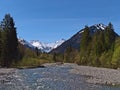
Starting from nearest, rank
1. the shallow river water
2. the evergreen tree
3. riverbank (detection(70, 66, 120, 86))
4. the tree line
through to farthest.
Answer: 1. the shallow river water
2. riverbank (detection(70, 66, 120, 86))
3. the evergreen tree
4. the tree line

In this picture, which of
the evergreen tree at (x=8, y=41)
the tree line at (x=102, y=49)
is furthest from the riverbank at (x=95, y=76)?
the tree line at (x=102, y=49)

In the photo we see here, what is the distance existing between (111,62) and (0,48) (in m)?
39.9

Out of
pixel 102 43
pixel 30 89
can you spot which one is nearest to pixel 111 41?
pixel 102 43

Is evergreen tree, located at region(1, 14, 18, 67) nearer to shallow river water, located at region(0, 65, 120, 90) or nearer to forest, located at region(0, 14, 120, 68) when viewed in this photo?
forest, located at region(0, 14, 120, 68)

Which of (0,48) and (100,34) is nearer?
(0,48)

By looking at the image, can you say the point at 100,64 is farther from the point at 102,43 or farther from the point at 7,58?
the point at 7,58

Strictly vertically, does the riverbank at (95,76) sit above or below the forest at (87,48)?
below

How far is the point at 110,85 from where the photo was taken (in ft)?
168

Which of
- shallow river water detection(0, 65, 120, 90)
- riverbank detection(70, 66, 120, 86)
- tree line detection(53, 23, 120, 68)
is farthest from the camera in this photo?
tree line detection(53, 23, 120, 68)

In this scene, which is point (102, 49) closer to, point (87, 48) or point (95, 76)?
point (87, 48)

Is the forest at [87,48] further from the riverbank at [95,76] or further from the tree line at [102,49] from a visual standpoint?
the riverbank at [95,76]

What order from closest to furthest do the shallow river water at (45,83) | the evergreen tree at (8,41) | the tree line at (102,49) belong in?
the shallow river water at (45,83), the evergreen tree at (8,41), the tree line at (102,49)

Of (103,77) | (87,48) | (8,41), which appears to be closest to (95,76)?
(103,77)

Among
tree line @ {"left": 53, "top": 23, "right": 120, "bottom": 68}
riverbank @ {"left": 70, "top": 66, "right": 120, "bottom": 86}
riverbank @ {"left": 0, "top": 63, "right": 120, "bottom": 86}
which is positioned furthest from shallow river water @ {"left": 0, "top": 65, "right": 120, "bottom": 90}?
tree line @ {"left": 53, "top": 23, "right": 120, "bottom": 68}
